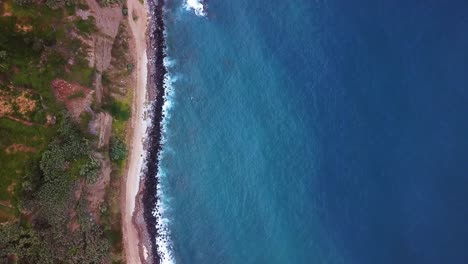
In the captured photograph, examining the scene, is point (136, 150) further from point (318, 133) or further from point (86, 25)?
point (318, 133)

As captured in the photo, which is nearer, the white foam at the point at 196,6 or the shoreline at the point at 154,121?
the shoreline at the point at 154,121

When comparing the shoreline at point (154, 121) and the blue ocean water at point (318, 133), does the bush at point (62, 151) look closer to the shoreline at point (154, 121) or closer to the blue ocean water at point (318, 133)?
the shoreline at point (154, 121)

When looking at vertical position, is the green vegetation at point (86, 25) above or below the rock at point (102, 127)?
above

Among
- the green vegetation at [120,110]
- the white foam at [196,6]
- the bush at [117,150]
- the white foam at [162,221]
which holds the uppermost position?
the white foam at [196,6]

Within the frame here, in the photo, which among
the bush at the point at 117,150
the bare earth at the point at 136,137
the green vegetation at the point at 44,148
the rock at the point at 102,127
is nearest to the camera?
the green vegetation at the point at 44,148

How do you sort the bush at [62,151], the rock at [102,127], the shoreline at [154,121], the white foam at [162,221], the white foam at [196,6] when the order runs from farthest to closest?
1. the white foam at [196,6]
2. the white foam at [162,221]
3. the shoreline at [154,121]
4. the rock at [102,127]
5. the bush at [62,151]

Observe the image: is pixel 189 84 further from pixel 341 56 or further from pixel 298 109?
pixel 341 56

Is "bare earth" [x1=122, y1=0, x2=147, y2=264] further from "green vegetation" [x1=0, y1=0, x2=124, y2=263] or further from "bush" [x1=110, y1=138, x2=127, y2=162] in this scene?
"green vegetation" [x1=0, y1=0, x2=124, y2=263]

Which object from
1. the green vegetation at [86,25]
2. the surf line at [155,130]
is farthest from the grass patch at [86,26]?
the surf line at [155,130]

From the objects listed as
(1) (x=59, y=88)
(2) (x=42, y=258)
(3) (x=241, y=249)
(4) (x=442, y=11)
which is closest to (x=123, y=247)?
(2) (x=42, y=258)
